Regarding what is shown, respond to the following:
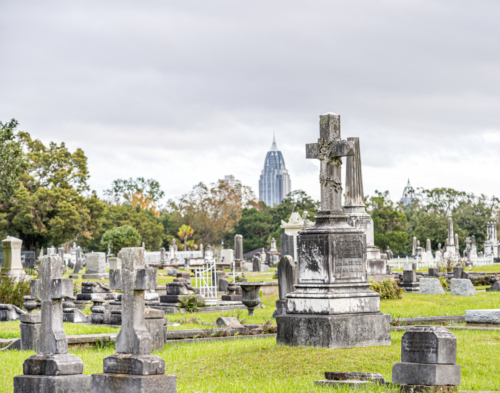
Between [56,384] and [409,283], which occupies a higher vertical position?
[409,283]

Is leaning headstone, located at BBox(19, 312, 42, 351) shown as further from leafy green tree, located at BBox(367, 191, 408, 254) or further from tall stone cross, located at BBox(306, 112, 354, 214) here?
leafy green tree, located at BBox(367, 191, 408, 254)

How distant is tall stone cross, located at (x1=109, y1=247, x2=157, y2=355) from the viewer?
261 inches

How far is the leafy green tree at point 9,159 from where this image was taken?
26.6 metres

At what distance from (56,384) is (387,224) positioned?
6602 centimetres

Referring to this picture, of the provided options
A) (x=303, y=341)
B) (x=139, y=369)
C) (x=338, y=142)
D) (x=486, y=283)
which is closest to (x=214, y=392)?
(x=139, y=369)

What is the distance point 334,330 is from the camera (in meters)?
10.2

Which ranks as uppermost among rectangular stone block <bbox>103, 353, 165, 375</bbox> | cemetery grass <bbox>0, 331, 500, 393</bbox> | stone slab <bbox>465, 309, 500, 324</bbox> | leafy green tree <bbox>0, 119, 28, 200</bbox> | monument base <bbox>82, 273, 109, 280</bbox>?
leafy green tree <bbox>0, 119, 28, 200</bbox>

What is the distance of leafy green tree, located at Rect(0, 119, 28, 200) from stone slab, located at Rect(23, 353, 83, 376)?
20.6 meters

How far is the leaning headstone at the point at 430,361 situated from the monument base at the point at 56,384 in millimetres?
3271

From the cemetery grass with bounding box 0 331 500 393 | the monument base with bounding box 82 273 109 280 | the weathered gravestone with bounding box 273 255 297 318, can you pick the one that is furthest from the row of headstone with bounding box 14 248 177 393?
the monument base with bounding box 82 273 109 280

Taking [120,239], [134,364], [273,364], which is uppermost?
[120,239]

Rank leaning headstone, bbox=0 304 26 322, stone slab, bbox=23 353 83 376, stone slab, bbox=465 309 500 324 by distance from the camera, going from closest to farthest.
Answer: stone slab, bbox=23 353 83 376 < stone slab, bbox=465 309 500 324 < leaning headstone, bbox=0 304 26 322

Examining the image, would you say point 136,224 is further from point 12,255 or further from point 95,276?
point 12,255

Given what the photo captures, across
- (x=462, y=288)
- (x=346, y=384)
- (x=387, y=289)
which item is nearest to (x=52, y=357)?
(x=346, y=384)
